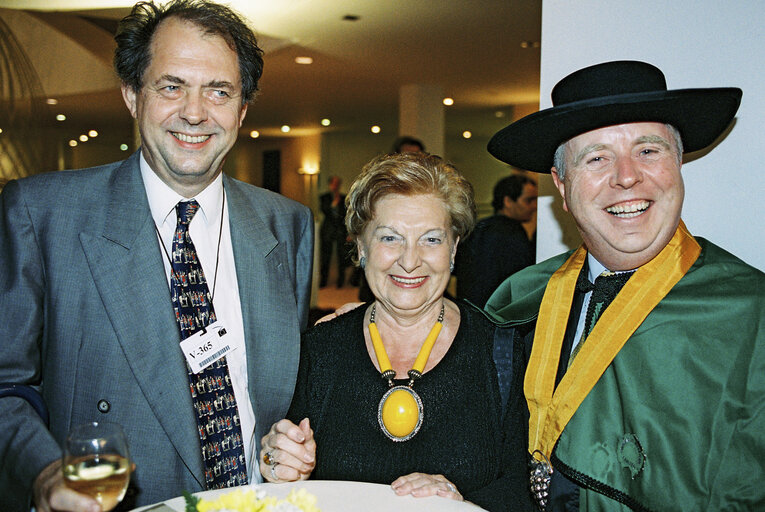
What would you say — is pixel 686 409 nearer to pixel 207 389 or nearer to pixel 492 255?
pixel 207 389

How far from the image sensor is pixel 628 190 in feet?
5.46

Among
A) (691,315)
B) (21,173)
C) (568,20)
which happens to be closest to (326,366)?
(691,315)

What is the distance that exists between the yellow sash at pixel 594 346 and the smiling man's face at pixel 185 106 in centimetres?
123

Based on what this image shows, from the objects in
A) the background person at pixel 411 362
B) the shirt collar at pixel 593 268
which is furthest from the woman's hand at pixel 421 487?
the shirt collar at pixel 593 268

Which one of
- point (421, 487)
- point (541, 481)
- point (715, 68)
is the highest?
point (715, 68)

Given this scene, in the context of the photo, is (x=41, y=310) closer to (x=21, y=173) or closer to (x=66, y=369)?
(x=66, y=369)

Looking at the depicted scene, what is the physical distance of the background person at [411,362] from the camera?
186cm

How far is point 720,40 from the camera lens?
206 cm

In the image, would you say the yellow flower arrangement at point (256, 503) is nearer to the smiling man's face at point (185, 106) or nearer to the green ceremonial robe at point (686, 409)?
the green ceremonial robe at point (686, 409)

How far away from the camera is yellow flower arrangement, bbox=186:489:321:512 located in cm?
116

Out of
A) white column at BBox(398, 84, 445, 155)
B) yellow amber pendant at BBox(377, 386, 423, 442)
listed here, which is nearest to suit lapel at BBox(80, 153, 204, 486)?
yellow amber pendant at BBox(377, 386, 423, 442)

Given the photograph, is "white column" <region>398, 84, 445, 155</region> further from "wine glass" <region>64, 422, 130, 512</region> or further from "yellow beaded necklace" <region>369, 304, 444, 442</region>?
"wine glass" <region>64, 422, 130, 512</region>

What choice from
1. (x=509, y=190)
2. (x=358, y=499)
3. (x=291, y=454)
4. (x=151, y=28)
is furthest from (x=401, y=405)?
(x=509, y=190)

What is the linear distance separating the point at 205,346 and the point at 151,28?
1028 mm
